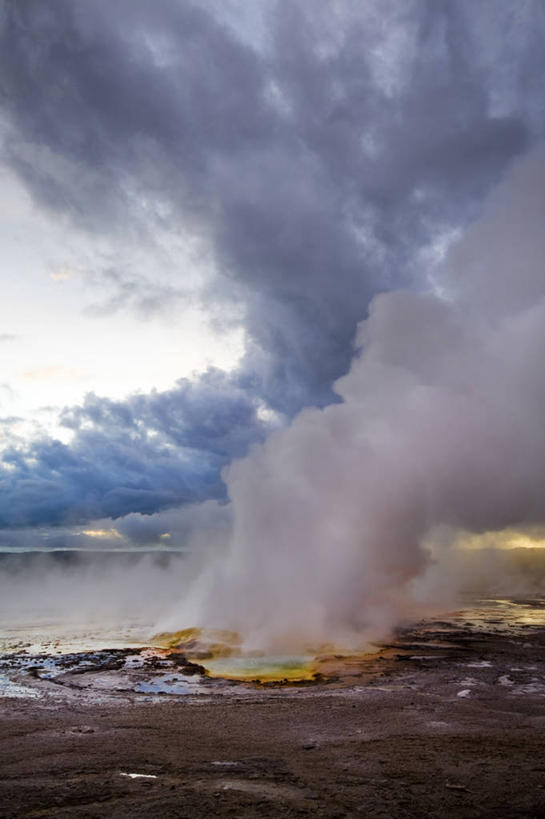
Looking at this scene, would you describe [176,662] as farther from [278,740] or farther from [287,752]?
[287,752]

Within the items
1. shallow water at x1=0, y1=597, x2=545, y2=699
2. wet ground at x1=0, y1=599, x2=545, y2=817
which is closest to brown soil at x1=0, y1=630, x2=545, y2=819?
wet ground at x1=0, y1=599, x2=545, y2=817

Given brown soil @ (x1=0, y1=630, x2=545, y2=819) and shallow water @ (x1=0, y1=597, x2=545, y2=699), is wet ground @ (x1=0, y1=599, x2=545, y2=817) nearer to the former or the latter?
brown soil @ (x1=0, y1=630, x2=545, y2=819)

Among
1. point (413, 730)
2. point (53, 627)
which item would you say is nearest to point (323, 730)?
point (413, 730)

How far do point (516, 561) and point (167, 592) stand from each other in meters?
84.1

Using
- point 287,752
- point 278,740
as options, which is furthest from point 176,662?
point 287,752

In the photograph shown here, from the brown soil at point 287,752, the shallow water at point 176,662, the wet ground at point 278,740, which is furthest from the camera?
the shallow water at point 176,662

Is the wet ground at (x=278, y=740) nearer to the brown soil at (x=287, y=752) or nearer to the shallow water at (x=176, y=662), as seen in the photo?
the brown soil at (x=287, y=752)

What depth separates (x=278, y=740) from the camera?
38.0ft

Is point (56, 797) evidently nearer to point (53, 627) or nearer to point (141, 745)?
point (141, 745)

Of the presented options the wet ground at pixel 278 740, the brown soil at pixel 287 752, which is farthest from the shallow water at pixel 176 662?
the brown soil at pixel 287 752

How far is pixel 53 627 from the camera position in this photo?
36.3 meters

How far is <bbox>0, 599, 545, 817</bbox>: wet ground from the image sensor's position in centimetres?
812

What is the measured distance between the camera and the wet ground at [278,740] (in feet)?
26.6

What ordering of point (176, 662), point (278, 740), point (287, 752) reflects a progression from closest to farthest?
1. point (287, 752)
2. point (278, 740)
3. point (176, 662)
